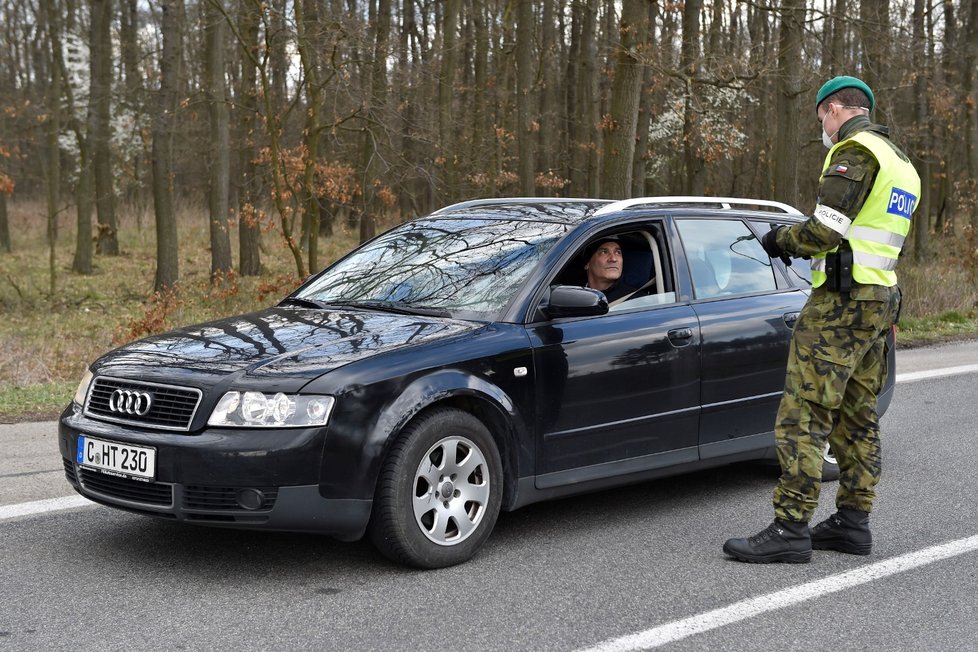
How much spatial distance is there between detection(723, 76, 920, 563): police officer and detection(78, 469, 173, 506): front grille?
8.26 feet

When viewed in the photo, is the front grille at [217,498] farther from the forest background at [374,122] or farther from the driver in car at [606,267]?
the forest background at [374,122]

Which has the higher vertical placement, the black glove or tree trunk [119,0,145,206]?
tree trunk [119,0,145,206]

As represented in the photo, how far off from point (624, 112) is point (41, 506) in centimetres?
1036

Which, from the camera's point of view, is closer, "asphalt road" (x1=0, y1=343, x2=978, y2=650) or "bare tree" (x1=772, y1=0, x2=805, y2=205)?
"asphalt road" (x1=0, y1=343, x2=978, y2=650)

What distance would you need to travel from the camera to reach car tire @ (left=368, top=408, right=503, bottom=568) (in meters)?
4.54

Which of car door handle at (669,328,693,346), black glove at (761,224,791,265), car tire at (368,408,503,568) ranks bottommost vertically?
car tire at (368,408,503,568)

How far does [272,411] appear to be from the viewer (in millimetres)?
4363

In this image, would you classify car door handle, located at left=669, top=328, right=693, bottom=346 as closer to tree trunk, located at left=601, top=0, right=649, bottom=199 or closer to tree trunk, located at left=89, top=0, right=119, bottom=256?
tree trunk, located at left=601, top=0, right=649, bottom=199

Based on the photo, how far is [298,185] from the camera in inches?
591

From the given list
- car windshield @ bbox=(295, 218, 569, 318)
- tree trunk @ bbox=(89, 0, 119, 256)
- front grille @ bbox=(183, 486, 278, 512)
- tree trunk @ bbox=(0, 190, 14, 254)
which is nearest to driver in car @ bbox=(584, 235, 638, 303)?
car windshield @ bbox=(295, 218, 569, 318)

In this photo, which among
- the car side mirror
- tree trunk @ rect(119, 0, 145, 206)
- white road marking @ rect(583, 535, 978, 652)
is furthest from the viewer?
tree trunk @ rect(119, 0, 145, 206)

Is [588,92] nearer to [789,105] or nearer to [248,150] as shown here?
[248,150]

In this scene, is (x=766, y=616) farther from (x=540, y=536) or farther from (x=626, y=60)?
(x=626, y=60)

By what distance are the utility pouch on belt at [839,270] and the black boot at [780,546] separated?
1.09 meters
